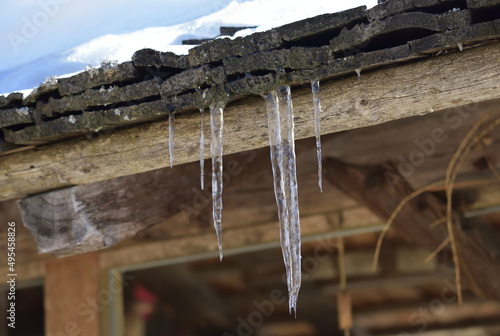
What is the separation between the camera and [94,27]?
10.7 feet

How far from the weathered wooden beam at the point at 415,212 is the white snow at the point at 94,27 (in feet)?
3.53

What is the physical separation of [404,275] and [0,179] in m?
3.99

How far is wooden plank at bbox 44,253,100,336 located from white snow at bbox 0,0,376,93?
137 cm

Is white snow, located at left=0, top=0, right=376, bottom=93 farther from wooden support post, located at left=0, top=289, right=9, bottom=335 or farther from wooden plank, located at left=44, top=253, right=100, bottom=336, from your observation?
wooden support post, located at left=0, top=289, right=9, bottom=335

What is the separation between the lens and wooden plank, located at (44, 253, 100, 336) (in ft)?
12.9

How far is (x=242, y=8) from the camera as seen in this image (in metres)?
3.14

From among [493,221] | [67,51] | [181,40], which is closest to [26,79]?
[67,51]

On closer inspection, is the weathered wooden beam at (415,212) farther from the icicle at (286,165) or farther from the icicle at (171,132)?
the icicle at (171,132)

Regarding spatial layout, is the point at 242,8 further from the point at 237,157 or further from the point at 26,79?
the point at 26,79

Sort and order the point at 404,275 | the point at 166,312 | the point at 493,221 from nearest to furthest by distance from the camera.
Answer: the point at 493,221
the point at 404,275
the point at 166,312

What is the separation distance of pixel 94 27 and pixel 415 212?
6.39 ft

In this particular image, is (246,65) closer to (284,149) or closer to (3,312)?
Result: (284,149)

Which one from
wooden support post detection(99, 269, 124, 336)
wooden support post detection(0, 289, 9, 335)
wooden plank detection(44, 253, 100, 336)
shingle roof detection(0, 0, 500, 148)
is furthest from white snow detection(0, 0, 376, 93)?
wooden support post detection(0, 289, 9, 335)

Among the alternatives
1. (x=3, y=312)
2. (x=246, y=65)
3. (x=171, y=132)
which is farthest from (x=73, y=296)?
(x=3, y=312)
